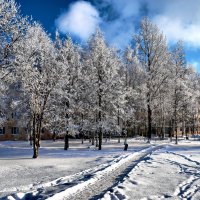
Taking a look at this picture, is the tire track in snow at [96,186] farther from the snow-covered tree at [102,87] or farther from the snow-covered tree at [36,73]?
the snow-covered tree at [102,87]

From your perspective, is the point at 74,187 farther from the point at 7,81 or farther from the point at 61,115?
the point at 61,115

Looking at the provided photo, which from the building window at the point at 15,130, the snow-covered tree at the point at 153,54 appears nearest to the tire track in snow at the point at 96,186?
the snow-covered tree at the point at 153,54

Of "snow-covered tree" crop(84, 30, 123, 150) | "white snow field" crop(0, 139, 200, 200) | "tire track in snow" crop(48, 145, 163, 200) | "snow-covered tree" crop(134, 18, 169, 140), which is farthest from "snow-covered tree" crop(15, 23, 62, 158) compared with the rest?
"snow-covered tree" crop(134, 18, 169, 140)

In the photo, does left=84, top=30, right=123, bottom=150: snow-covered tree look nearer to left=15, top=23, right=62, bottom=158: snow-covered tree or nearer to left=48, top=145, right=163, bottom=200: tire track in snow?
→ left=15, top=23, right=62, bottom=158: snow-covered tree

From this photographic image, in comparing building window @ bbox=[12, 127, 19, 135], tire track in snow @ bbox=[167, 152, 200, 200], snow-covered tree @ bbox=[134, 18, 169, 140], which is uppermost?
snow-covered tree @ bbox=[134, 18, 169, 140]

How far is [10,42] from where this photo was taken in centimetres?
1983

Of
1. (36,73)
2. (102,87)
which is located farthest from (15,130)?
(36,73)

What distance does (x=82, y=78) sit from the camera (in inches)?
1275

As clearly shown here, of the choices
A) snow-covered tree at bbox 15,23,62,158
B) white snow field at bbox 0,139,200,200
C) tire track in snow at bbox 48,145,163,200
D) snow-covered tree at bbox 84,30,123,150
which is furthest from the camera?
snow-covered tree at bbox 84,30,123,150

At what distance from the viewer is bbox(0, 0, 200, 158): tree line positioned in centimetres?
2103

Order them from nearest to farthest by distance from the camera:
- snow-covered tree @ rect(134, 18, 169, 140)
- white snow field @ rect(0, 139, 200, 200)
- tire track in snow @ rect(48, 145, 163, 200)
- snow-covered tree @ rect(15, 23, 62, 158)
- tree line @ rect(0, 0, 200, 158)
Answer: tire track in snow @ rect(48, 145, 163, 200) → white snow field @ rect(0, 139, 200, 200) → tree line @ rect(0, 0, 200, 158) → snow-covered tree @ rect(15, 23, 62, 158) → snow-covered tree @ rect(134, 18, 169, 140)

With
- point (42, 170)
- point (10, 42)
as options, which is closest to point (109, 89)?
point (10, 42)

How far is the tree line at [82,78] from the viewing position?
69.0 ft

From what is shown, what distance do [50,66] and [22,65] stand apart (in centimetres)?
432
